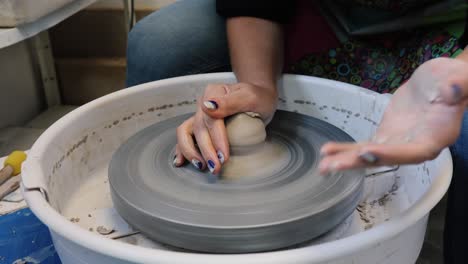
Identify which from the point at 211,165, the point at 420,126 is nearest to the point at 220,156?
the point at 211,165

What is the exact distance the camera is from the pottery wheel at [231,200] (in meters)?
0.69

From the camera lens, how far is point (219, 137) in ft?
2.66

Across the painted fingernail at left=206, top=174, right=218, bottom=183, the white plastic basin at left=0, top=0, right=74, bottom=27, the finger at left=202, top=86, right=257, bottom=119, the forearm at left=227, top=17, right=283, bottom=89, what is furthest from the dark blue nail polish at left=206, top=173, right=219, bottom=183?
the white plastic basin at left=0, top=0, right=74, bottom=27

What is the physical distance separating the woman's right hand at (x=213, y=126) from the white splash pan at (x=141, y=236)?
0.54 feet

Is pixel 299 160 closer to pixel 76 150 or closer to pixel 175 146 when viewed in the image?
pixel 175 146

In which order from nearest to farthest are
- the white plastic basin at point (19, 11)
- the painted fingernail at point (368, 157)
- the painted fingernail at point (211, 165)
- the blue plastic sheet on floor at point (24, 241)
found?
the painted fingernail at point (368, 157) < the painted fingernail at point (211, 165) < the blue plastic sheet on floor at point (24, 241) < the white plastic basin at point (19, 11)

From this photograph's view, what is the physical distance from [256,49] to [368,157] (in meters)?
0.64

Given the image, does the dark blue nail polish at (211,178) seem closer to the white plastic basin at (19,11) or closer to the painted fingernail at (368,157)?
the painted fingernail at (368,157)

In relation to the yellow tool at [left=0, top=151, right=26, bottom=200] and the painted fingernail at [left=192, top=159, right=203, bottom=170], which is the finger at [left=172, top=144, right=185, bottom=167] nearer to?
the painted fingernail at [left=192, top=159, right=203, bottom=170]

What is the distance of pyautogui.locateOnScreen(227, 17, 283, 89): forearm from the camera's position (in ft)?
3.41

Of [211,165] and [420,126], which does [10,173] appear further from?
[420,126]

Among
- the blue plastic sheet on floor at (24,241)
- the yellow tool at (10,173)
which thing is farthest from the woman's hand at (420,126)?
the yellow tool at (10,173)

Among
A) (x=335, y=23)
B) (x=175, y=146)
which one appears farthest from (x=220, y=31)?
(x=175, y=146)

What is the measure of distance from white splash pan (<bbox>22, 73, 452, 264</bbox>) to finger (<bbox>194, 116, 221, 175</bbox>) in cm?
16
